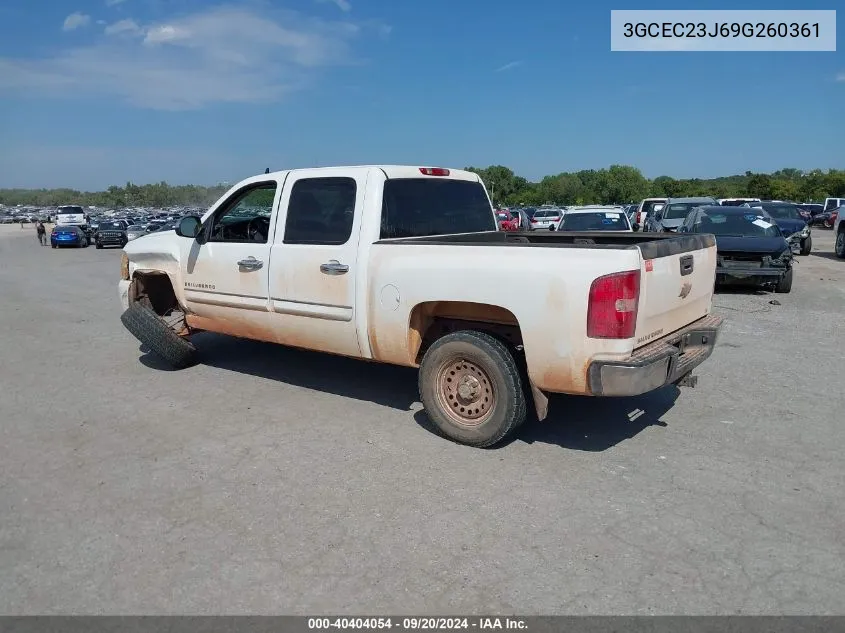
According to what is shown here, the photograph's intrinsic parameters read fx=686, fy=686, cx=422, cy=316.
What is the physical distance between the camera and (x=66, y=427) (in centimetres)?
552

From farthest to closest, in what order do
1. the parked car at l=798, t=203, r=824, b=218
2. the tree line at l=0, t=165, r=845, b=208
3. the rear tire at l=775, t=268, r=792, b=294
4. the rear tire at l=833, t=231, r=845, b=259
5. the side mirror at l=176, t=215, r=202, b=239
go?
the tree line at l=0, t=165, r=845, b=208 < the parked car at l=798, t=203, r=824, b=218 < the rear tire at l=833, t=231, r=845, b=259 < the rear tire at l=775, t=268, r=792, b=294 < the side mirror at l=176, t=215, r=202, b=239

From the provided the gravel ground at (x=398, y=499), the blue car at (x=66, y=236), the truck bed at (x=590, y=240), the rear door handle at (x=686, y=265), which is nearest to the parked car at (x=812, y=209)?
the gravel ground at (x=398, y=499)

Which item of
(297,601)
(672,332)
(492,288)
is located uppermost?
(492,288)

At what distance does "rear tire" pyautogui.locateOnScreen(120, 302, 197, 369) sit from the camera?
6.97m

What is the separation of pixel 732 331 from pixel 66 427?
784cm

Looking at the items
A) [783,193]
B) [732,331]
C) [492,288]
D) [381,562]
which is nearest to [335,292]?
[492,288]

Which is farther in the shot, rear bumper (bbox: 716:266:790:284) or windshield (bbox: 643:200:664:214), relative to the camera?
windshield (bbox: 643:200:664:214)

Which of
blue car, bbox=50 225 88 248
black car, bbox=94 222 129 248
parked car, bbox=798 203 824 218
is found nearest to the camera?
black car, bbox=94 222 129 248

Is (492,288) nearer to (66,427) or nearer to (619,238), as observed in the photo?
(619,238)

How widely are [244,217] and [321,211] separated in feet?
4.24

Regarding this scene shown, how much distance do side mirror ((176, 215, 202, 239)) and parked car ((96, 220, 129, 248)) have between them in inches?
1215

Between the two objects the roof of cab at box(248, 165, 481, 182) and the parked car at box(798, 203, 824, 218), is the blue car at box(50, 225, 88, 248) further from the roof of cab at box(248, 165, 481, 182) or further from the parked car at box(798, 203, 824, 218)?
the parked car at box(798, 203, 824, 218)
